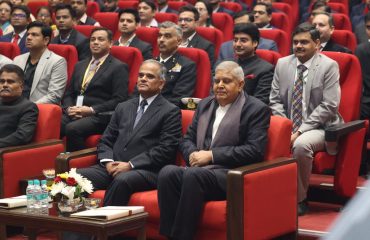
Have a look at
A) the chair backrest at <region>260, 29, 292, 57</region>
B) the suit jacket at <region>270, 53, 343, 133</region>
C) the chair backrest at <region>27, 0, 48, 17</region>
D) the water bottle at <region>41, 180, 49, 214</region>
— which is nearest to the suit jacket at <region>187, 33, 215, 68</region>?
the chair backrest at <region>260, 29, 292, 57</region>

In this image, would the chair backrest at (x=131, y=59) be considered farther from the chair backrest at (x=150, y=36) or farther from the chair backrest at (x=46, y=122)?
the chair backrest at (x=150, y=36)

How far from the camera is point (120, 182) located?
255 cm

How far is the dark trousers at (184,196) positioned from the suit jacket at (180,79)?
1.04 m

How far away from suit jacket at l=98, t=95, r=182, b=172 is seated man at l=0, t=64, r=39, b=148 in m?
0.43

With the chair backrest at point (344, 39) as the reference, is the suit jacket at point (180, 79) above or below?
below

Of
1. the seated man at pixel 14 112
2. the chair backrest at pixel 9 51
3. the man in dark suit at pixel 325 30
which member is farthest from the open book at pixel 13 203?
the man in dark suit at pixel 325 30

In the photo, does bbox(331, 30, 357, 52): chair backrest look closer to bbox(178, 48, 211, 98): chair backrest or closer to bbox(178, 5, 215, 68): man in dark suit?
bbox(178, 5, 215, 68): man in dark suit

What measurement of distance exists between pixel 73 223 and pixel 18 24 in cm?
330

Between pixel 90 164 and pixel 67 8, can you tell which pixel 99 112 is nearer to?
pixel 90 164

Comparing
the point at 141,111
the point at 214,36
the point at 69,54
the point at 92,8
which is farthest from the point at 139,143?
the point at 92,8

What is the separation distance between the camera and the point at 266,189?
2.40m

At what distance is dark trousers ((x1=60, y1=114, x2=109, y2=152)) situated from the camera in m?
3.45

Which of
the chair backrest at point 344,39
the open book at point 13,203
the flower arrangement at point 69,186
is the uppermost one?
the chair backrest at point 344,39

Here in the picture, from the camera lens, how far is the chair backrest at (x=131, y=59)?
3689 millimetres
